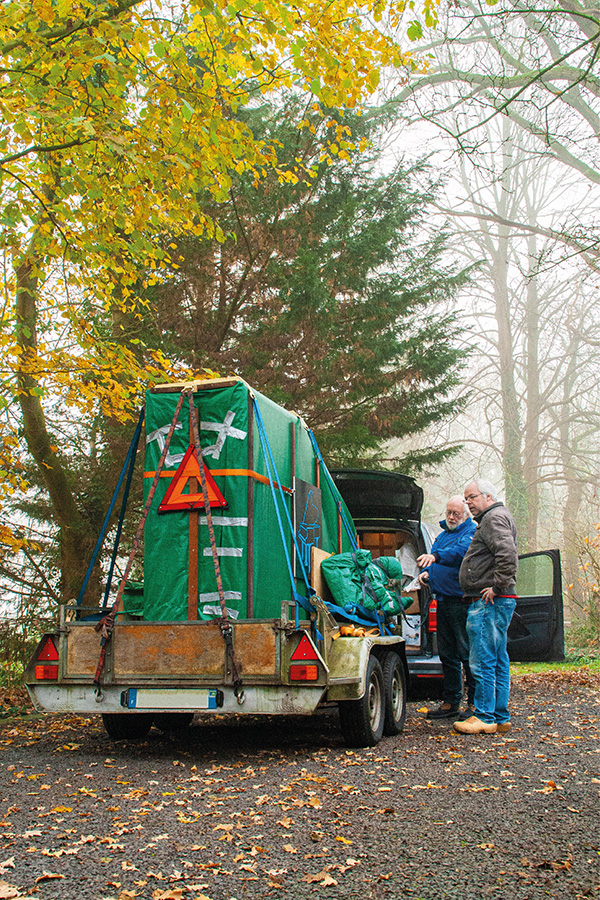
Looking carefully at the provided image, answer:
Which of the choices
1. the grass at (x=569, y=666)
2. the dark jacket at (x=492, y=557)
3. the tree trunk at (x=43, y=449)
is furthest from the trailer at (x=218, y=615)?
the grass at (x=569, y=666)

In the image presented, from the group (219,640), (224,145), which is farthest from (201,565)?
(224,145)

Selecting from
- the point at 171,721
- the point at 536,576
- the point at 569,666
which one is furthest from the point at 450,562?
the point at 569,666

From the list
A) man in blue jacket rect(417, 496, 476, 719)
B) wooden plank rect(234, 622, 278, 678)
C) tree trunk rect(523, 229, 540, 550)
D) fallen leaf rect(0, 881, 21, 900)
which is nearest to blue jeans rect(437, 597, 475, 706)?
man in blue jacket rect(417, 496, 476, 719)

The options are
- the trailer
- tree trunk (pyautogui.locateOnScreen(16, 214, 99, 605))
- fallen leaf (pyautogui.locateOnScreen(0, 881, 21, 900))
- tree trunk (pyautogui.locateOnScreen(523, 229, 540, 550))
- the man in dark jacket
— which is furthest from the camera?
tree trunk (pyautogui.locateOnScreen(523, 229, 540, 550))

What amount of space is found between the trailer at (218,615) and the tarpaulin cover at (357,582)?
→ 3.9 inches

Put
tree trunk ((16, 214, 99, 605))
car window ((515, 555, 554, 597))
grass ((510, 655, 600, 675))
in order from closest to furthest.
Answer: tree trunk ((16, 214, 99, 605)) < car window ((515, 555, 554, 597)) < grass ((510, 655, 600, 675))

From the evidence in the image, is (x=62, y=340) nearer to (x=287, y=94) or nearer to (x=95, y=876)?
(x=287, y=94)

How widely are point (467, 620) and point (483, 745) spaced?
1071 mm

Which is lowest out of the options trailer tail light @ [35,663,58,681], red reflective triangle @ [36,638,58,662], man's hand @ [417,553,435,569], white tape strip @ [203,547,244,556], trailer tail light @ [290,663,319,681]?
trailer tail light @ [35,663,58,681]

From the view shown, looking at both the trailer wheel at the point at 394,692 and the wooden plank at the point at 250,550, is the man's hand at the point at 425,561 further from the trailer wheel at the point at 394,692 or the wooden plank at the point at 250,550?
the wooden plank at the point at 250,550

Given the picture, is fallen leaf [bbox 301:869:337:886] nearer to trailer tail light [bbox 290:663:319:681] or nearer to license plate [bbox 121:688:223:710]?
trailer tail light [bbox 290:663:319:681]

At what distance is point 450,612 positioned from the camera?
24.3 feet

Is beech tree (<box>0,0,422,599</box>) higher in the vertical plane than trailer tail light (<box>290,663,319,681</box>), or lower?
higher

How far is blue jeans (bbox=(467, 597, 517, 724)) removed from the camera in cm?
661
